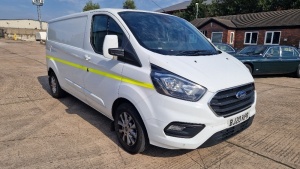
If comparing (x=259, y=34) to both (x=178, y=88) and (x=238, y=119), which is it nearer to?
(x=238, y=119)

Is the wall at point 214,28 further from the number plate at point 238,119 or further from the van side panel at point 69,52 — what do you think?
the number plate at point 238,119

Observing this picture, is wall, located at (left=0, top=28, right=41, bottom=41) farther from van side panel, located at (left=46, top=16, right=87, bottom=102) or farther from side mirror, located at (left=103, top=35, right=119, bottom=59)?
side mirror, located at (left=103, top=35, right=119, bottom=59)

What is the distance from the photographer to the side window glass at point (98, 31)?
3.61 m

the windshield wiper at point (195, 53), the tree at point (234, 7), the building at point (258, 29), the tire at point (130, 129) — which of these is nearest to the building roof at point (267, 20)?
the building at point (258, 29)

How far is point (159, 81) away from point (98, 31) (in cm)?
165

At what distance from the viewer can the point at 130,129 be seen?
3.12 metres

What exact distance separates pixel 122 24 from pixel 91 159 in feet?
6.15

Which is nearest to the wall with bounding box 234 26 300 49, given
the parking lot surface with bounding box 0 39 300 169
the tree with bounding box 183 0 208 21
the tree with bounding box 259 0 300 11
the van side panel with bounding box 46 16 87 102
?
the tree with bounding box 259 0 300 11

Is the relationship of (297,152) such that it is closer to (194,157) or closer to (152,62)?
(194,157)

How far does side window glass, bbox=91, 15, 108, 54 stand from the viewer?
3611mm

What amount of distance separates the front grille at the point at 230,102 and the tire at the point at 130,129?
3.02 feet

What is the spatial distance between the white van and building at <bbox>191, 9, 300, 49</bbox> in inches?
894

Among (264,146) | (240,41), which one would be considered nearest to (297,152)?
(264,146)

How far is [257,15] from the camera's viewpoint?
27.8 m
